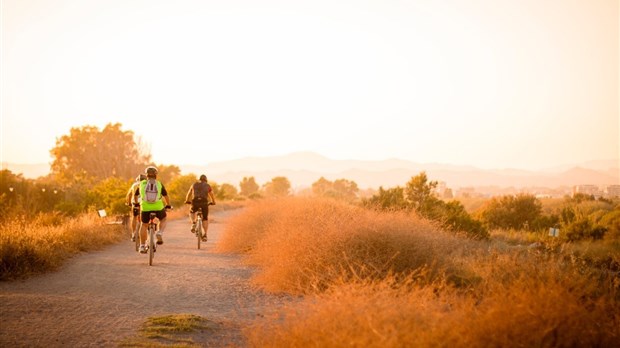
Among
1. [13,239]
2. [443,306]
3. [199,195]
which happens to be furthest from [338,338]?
[199,195]

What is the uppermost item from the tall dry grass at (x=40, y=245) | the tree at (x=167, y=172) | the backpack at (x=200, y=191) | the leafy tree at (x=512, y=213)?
the tree at (x=167, y=172)

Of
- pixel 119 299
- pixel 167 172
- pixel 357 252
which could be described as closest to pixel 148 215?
pixel 119 299

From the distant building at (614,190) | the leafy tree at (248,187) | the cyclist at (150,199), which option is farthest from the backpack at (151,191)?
the leafy tree at (248,187)

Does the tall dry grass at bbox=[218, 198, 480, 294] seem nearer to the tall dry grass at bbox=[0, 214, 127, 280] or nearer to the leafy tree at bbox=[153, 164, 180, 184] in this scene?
the tall dry grass at bbox=[0, 214, 127, 280]

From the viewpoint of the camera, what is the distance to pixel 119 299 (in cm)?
857

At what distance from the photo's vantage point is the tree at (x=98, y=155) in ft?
157

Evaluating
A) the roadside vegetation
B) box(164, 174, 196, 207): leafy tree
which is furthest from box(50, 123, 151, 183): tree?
the roadside vegetation

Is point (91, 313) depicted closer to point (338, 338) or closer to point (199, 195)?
point (338, 338)

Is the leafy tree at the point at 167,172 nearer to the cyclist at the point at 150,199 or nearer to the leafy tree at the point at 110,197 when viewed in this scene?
the leafy tree at the point at 110,197

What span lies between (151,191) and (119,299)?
165 inches

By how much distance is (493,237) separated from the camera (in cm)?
2316

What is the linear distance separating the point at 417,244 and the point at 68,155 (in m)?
66.9

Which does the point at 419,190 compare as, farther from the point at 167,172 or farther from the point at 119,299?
the point at 167,172

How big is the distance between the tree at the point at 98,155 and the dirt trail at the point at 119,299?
35.8m
